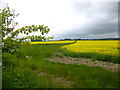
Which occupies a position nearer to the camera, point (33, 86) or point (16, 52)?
point (16, 52)

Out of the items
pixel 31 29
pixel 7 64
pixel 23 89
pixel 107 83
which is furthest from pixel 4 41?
pixel 107 83

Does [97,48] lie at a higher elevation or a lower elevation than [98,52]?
higher

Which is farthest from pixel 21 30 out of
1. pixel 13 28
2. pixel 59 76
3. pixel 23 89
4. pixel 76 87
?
pixel 59 76

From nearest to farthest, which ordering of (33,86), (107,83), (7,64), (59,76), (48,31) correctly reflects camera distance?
1. (48,31)
2. (7,64)
3. (33,86)
4. (107,83)
5. (59,76)

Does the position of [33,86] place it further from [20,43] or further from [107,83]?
[107,83]

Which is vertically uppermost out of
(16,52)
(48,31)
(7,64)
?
(48,31)

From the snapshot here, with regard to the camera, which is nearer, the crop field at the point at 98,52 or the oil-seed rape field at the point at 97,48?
the crop field at the point at 98,52

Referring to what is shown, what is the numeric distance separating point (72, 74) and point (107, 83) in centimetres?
187

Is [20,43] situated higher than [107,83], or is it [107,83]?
[20,43]

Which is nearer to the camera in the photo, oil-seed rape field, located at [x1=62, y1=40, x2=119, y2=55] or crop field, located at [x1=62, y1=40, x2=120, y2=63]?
crop field, located at [x1=62, y1=40, x2=120, y2=63]

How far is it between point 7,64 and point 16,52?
1.83 feet

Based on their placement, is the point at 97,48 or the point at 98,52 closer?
the point at 98,52

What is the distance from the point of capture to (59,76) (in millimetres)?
6484

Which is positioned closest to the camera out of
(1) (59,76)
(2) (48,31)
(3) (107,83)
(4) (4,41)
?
(4) (4,41)
